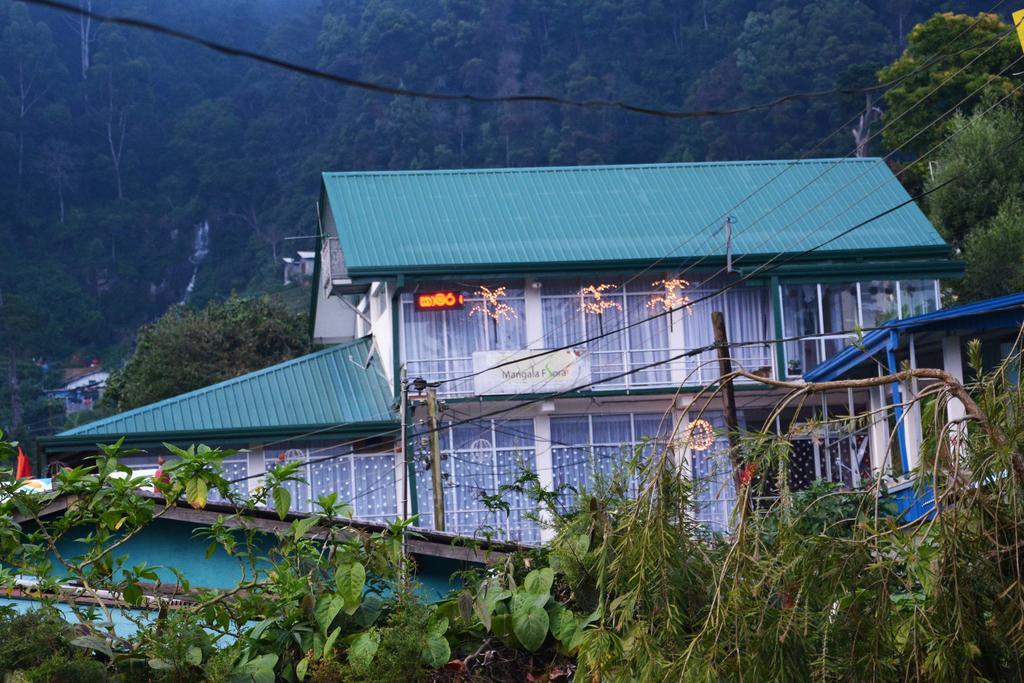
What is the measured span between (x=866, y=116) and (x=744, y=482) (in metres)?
61.5

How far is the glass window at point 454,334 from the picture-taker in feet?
94.5

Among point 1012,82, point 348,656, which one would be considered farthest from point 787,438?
point 1012,82

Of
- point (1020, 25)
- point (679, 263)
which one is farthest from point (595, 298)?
point (1020, 25)

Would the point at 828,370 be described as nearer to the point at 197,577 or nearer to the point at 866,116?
the point at 197,577

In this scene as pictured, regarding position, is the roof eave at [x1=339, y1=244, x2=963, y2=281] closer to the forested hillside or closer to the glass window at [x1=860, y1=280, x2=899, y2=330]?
the glass window at [x1=860, y1=280, x2=899, y2=330]

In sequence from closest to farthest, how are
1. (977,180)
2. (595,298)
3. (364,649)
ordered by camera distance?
(364,649), (595,298), (977,180)

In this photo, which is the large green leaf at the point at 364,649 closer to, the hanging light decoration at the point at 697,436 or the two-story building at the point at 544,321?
the hanging light decoration at the point at 697,436

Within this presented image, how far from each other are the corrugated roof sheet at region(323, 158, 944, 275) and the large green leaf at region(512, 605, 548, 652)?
2081 centimetres

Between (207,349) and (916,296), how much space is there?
2194cm

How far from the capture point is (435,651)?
741 centimetres

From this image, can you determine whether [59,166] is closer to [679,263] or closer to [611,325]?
[611,325]

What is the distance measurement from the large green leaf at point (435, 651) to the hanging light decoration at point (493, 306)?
857 inches

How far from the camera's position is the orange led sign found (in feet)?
94.5

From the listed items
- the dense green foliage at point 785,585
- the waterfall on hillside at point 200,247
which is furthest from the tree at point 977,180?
the waterfall on hillside at point 200,247
